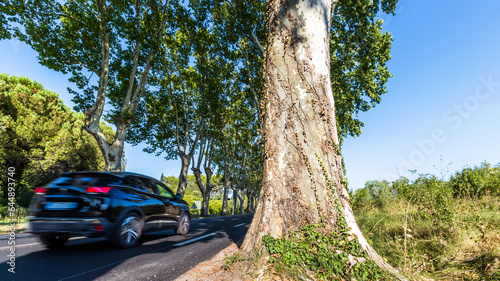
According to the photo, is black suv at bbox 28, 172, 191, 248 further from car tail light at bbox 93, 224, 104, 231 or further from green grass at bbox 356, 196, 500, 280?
green grass at bbox 356, 196, 500, 280

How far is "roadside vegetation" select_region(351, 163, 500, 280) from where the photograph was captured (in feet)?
8.77

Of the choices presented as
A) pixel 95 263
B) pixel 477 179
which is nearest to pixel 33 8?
pixel 95 263

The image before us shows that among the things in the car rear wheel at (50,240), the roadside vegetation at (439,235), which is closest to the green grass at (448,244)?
the roadside vegetation at (439,235)

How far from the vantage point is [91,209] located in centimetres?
418

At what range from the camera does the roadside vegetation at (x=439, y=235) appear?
2.67 meters

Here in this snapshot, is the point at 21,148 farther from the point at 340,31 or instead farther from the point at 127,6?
the point at 340,31

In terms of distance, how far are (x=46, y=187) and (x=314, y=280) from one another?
Answer: 194 inches

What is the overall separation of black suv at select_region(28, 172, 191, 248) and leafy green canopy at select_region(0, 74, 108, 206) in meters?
18.0

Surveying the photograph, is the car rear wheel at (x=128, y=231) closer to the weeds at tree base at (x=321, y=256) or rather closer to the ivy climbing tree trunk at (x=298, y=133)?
the ivy climbing tree trunk at (x=298, y=133)

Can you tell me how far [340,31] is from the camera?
11.9 meters

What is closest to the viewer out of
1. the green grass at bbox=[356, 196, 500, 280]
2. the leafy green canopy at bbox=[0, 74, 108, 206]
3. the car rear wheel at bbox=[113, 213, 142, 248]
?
the green grass at bbox=[356, 196, 500, 280]

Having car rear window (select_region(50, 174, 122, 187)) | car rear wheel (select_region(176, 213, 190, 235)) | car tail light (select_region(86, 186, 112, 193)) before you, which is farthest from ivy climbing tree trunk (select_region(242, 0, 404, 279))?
car rear wheel (select_region(176, 213, 190, 235))

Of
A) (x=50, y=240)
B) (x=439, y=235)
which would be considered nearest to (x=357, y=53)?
(x=439, y=235)

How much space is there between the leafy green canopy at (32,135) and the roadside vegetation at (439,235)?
2285cm
